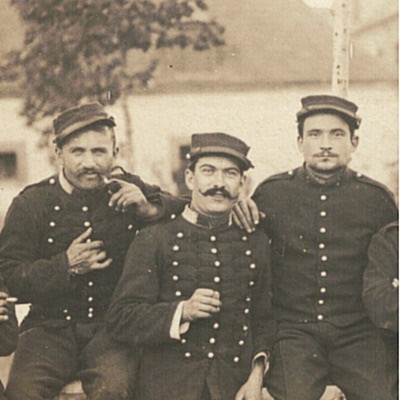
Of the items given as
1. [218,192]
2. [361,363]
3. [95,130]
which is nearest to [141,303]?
[218,192]

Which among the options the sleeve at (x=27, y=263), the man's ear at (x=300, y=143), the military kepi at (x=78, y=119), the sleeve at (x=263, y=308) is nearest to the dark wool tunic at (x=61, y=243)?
the sleeve at (x=27, y=263)

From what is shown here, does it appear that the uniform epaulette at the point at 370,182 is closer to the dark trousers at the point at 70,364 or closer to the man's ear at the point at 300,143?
the man's ear at the point at 300,143

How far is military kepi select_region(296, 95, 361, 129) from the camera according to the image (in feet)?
8.96

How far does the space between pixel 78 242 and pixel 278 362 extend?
0.99 meters

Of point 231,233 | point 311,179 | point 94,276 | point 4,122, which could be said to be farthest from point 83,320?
point 311,179

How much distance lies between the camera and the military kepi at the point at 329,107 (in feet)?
8.96

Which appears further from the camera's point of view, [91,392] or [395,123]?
[395,123]

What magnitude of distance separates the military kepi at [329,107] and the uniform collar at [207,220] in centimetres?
54

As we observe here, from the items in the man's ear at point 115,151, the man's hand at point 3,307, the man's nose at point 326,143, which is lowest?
the man's hand at point 3,307

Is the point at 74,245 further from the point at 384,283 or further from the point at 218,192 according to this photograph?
the point at 384,283

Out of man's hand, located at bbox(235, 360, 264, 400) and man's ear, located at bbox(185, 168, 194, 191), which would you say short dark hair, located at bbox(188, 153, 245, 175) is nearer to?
man's ear, located at bbox(185, 168, 194, 191)

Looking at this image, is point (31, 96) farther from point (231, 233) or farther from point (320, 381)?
point (320, 381)

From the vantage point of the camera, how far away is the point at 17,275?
2676mm

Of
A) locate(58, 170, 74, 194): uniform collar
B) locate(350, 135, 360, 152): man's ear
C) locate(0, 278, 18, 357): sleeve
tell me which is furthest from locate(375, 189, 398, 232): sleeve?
locate(0, 278, 18, 357): sleeve
